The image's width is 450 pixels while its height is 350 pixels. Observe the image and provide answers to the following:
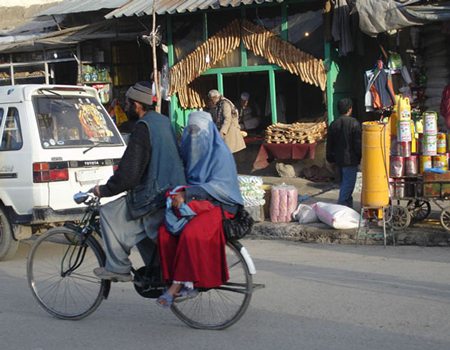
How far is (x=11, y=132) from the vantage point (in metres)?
7.38

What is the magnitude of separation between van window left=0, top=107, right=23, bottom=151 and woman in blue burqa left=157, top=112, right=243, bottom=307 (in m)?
3.39

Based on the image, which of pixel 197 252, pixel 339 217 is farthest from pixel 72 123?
pixel 197 252

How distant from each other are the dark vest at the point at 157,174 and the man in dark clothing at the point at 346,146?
476cm

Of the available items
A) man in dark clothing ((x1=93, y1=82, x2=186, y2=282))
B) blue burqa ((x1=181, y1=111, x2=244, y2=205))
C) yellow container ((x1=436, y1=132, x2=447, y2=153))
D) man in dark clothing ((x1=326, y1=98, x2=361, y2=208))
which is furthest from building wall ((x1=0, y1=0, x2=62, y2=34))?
blue burqa ((x1=181, y1=111, x2=244, y2=205))

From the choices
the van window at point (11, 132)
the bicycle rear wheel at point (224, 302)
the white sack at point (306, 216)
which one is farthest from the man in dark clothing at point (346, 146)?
the bicycle rear wheel at point (224, 302)

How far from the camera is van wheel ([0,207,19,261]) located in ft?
24.2

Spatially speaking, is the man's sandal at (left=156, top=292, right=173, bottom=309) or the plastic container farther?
the plastic container

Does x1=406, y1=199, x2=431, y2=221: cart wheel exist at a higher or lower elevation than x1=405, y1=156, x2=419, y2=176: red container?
lower

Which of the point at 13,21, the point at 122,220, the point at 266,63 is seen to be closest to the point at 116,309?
the point at 122,220

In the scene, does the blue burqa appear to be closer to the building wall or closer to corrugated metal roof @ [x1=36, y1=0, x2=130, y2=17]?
corrugated metal roof @ [x1=36, y1=0, x2=130, y2=17]

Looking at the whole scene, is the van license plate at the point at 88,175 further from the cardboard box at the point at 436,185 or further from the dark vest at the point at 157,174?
the cardboard box at the point at 436,185

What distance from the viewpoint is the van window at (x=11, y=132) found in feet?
23.9

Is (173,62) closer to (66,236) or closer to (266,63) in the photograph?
(266,63)

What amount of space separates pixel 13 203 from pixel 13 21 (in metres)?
13.0
